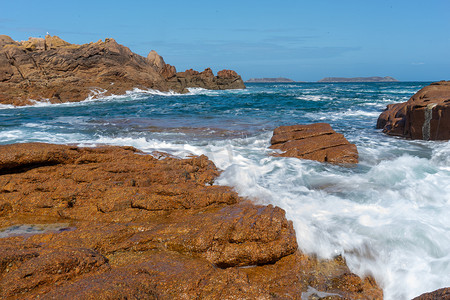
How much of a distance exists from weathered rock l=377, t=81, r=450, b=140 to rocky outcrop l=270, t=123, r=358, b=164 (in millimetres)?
2946

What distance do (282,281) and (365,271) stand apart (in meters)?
0.82

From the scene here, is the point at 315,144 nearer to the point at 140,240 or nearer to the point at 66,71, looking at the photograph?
the point at 140,240

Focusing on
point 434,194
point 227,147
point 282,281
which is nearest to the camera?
point 282,281

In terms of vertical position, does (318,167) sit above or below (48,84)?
below

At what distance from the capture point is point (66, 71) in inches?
1141

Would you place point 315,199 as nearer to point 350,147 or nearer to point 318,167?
point 318,167

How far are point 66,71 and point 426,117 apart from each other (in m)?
29.3

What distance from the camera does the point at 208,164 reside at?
5.36 metres

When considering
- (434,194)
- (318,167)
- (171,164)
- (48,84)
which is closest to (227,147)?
(318,167)

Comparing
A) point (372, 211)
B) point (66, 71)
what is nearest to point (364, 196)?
point (372, 211)

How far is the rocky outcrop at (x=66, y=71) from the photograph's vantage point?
2536cm

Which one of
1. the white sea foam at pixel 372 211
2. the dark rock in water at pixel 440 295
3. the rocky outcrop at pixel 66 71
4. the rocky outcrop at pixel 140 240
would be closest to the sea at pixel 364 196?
the white sea foam at pixel 372 211

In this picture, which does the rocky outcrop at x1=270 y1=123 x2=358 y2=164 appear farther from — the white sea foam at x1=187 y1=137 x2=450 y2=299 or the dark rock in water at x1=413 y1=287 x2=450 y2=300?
the dark rock in water at x1=413 y1=287 x2=450 y2=300

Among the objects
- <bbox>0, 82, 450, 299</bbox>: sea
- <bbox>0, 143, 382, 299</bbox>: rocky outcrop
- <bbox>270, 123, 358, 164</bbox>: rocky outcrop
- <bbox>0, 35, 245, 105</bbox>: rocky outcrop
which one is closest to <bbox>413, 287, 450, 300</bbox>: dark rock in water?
<bbox>0, 143, 382, 299</bbox>: rocky outcrop
